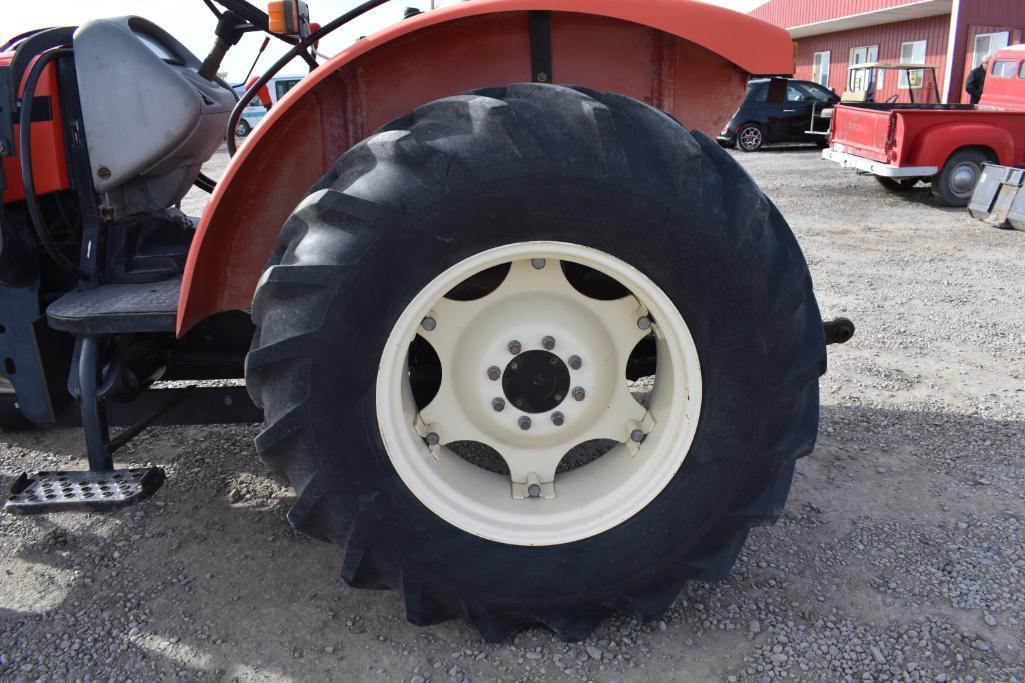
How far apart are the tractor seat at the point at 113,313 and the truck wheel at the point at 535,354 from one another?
62 centimetres

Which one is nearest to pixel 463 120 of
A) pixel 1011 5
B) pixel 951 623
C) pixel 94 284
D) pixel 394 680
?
pixel 394 680

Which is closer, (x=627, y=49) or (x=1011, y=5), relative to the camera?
(x=627, y=49)

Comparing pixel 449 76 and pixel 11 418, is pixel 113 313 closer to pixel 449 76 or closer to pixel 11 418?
pixel 449 76

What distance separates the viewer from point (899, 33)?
21062mm

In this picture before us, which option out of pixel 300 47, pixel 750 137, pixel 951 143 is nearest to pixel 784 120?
pixel 750 137

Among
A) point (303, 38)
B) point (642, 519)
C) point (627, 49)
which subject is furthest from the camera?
point (303, 38)

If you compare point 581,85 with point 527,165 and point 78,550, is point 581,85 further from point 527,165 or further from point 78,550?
point 78,550

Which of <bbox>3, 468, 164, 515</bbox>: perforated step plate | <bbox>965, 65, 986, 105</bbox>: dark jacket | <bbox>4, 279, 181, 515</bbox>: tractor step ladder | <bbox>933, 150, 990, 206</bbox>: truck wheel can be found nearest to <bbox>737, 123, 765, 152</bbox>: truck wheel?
<bbox>965, 65, 986, 105</bbox>: dark jacket

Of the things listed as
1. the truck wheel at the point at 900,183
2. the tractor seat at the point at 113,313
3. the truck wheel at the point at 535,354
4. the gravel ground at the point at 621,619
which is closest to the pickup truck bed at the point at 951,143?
the truck wheel at the point at 900,183

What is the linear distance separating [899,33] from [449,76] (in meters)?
22.8

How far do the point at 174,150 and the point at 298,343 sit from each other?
4.02ft

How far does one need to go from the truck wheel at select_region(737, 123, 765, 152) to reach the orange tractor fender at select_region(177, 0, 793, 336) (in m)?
13.8

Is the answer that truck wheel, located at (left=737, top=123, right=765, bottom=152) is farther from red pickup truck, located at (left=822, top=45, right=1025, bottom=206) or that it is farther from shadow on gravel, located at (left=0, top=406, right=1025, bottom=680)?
shadow on gravel, located at (left=0, top=406, right=1025, bottom=680)

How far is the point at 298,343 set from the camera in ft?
5.60
